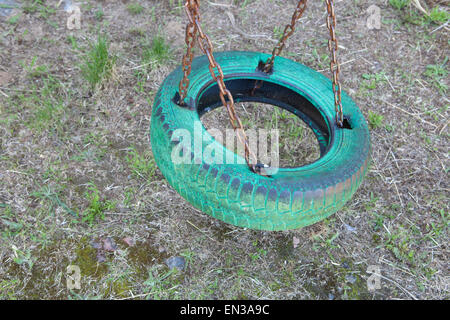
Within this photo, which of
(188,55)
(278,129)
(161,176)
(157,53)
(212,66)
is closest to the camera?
(212,66)

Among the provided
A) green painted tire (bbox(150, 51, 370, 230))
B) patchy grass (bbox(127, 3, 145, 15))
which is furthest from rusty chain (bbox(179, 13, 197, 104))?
patchy grass (bbox(127, 3, 145, 15))

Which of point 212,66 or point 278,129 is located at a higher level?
point 278,129

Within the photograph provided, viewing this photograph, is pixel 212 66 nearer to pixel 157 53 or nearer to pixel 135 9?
pixel 157 53

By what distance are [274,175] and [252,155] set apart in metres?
0.16

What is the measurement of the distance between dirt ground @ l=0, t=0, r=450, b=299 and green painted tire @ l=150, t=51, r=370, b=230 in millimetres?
473

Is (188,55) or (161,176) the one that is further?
(161,176)

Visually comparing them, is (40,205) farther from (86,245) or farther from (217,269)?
(217,269)

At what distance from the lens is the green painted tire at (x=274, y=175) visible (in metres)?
1.96

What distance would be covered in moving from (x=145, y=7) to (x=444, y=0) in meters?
2.99

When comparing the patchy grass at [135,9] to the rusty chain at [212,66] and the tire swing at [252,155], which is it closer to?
the tire swing at [252,155]

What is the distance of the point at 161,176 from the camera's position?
2.79m

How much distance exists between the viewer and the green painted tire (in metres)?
1.96

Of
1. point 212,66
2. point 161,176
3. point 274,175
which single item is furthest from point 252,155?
point 161,176

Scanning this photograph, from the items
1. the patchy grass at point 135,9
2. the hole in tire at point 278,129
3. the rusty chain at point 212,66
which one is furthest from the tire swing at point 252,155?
the patchy grass at point 135,9
